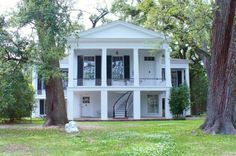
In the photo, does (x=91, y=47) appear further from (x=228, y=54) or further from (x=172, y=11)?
(x=228, y=54)

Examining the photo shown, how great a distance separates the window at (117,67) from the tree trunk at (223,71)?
55.2 ft

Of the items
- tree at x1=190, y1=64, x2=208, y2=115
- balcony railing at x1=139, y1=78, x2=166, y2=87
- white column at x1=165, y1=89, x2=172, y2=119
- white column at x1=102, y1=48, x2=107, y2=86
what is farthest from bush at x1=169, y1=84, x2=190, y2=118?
tree at x1=190, y1=64, x2=208, y2=115

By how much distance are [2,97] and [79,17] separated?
469 centimetres

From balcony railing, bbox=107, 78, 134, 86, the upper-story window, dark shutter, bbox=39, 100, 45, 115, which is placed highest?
the upper-story window

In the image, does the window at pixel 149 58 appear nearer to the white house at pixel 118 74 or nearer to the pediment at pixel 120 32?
the white house at pixel 118 74

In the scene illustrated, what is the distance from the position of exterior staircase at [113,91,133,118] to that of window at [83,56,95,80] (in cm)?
293

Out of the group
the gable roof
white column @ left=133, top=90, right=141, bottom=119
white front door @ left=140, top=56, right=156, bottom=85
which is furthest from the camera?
white front door @ left=140, top=56, right=156, bottom=85

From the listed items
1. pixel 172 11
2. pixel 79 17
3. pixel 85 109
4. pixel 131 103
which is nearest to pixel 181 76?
pixel 131 103

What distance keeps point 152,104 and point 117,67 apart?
4.36 m

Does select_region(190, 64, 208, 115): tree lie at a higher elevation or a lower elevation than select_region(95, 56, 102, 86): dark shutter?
lower

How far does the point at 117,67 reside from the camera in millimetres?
31078

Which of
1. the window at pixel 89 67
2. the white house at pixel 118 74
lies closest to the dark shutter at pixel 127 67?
the white house at pixel 118 74

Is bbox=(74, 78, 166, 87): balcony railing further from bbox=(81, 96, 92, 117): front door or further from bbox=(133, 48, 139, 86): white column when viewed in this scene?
bbox=(81, 96, 92, 117): front door

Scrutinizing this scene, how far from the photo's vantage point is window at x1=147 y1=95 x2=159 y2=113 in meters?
31.8
